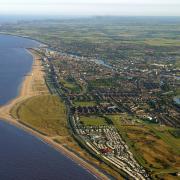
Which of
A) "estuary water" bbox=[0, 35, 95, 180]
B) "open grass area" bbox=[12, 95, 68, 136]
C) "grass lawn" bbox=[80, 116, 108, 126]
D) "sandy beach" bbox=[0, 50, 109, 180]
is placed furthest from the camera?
"grass lawn" bbox=[80, 116, 108, 126]

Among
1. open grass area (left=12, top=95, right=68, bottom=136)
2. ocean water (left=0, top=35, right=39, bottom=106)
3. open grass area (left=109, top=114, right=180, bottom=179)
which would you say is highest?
open grass area (left=12, top=95, right=68, bottom=136)

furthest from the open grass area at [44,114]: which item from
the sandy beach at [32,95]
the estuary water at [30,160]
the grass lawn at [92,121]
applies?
the estuary water at [30,160]

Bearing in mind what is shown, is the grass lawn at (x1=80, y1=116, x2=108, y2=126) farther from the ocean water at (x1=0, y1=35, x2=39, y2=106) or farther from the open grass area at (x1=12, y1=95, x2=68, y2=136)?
the ocean water at (x1=0, y1=35, x2=39, y2=106)

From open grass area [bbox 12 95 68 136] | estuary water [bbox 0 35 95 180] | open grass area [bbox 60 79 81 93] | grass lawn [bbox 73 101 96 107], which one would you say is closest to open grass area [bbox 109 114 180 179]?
estuary water [bbox 0 35 95 180]

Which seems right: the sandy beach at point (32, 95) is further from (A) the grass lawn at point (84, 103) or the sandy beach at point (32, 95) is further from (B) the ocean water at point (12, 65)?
(A) the grass lawn at point (84, 103)

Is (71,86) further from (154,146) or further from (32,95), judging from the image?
(154,146)
